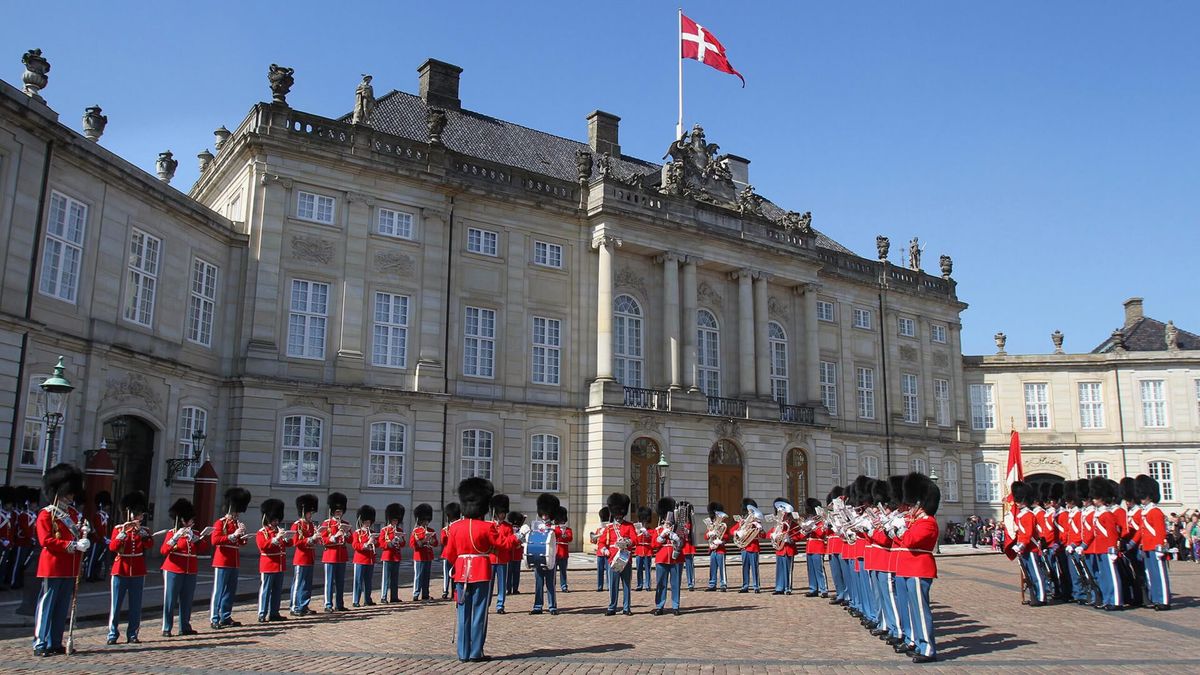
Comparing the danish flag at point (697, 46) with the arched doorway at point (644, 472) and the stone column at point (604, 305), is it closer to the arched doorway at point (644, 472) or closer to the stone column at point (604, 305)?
the stone column at point (604, 305)

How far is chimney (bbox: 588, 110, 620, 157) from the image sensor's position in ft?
144

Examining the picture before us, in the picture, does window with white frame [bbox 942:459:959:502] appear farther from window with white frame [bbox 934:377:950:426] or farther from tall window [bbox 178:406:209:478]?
tall window [bbox 178:406:209:478]

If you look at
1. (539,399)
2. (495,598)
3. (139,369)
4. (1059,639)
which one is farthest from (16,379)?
(1059,639)

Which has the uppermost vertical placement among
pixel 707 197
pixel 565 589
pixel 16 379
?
pixel 707 197

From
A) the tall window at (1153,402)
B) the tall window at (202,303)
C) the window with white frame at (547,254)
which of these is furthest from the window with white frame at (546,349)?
the tall window at (1153,402)

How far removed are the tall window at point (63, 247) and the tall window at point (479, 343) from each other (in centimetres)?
1248

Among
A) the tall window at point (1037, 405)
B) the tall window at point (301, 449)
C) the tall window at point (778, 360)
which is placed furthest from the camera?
the tall window at point (1037, 405)

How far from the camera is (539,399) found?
33.7m

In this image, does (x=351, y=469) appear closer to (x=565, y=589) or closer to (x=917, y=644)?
(x=565, y=589)

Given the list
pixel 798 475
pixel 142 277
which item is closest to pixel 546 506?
pixel 142 277

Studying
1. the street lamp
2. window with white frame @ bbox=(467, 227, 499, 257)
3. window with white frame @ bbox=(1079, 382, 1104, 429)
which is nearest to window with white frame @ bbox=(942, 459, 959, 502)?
window with white frame @ bbox=(1079, 382, 1104, 429)

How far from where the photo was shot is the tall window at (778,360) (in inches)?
1597

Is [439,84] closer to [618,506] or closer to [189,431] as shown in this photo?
[189,431]

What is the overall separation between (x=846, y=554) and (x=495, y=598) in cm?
680
